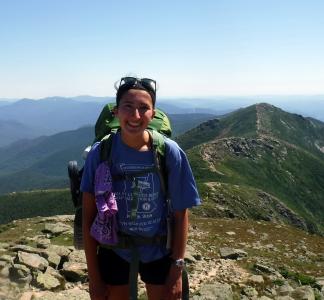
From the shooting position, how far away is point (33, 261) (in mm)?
14523

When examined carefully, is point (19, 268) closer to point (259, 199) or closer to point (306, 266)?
point (306, 266)

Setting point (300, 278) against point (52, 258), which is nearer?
point (52, 258)

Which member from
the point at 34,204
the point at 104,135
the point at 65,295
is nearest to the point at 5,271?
the point at 65,295

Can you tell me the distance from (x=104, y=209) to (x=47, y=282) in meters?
8.09

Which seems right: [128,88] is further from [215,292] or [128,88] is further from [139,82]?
[215,292]

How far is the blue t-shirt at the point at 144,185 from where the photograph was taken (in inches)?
262

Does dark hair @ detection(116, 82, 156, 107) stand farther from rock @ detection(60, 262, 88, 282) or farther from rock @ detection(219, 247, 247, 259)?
rock @ detection(219, 247, 247, 259)

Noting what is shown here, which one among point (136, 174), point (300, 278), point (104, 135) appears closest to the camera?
point (136, 174)

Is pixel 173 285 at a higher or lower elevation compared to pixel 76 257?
higher

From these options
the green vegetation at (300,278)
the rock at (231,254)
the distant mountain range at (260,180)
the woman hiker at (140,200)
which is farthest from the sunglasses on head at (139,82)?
the distant mountain range at (260,180)

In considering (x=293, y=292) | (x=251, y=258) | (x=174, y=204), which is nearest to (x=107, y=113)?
(x=174, y=204)

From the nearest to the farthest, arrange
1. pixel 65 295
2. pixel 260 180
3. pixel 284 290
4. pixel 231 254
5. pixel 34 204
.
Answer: pixel 65 295, pixel 284 290, pixel 231 254, pixel 260 180, pixel 34 204

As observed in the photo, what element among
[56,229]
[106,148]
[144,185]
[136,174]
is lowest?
[56,229]

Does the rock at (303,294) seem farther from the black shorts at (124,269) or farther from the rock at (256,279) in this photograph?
the black shorts at (124,269)
